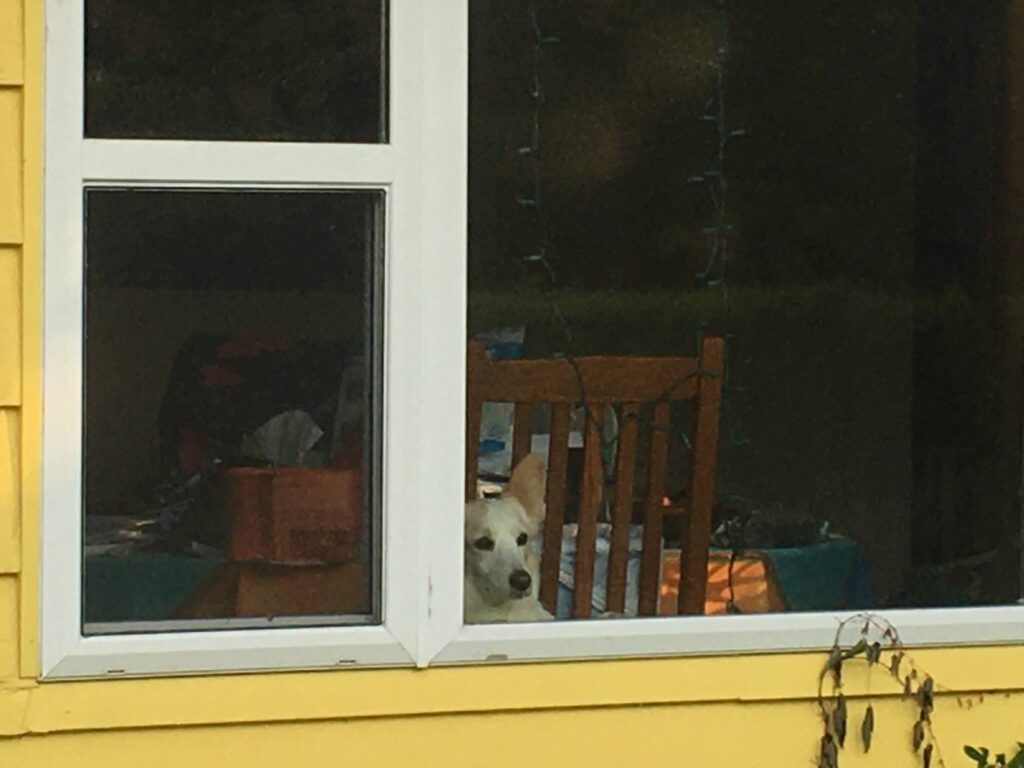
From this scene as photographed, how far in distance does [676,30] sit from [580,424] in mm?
750

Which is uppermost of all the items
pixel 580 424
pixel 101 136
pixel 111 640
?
pixel 101 136

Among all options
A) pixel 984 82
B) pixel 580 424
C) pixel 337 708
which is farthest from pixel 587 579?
pixel 984 82

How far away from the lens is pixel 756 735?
279cm

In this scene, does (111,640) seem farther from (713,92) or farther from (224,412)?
(713,92)

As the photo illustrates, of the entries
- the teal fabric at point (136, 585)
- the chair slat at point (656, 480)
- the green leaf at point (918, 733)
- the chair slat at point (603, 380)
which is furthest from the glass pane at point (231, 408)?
the green leaf at point (918, 733)

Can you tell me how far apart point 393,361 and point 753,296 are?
1.12 metres

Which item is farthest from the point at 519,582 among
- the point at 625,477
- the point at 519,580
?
the point at 625,477

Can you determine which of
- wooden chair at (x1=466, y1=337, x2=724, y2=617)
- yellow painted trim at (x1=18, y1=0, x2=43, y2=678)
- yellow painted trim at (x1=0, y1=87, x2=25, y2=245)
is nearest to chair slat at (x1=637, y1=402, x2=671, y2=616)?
wooden chair at (x1=466, y1=337, x2=724, y2=617)

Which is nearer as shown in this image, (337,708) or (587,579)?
(337,708)

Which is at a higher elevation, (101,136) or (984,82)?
(984,82)

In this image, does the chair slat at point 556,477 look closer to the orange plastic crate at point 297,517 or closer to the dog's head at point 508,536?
the dog's head at point 508,536

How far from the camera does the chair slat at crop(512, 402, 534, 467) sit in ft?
10.1

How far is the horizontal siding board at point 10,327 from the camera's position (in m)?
2.52

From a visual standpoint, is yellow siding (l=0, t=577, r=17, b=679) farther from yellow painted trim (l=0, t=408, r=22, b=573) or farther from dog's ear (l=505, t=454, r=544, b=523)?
dog's ear (l=505, t=454, r=544, b=523)
